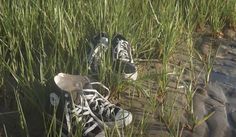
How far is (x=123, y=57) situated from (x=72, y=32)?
1.21 feet

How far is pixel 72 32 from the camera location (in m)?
2.85

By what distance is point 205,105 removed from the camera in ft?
9.09

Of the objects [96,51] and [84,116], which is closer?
[84,116]

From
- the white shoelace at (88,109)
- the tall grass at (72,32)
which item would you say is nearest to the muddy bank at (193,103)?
the tall grass at (72,32)

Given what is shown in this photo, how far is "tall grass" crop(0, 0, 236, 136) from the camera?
2.57m

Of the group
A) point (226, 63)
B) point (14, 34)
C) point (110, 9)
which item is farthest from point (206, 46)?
point (14, 34)

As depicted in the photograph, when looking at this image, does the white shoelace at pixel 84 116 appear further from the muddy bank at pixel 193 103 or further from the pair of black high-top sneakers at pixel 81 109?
the muddy bank at pixel 193 103

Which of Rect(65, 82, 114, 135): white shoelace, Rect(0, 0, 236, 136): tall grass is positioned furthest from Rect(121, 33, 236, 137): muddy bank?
Rect(65, 82, 114, 135): white shoelace

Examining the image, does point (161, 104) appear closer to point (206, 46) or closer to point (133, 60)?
point (133, 60)

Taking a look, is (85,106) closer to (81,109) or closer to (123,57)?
(81,109)

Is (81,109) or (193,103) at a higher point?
(81,109)

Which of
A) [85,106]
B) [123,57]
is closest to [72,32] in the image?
[123,57]

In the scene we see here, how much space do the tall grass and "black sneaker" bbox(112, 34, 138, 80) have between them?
0.26 ft

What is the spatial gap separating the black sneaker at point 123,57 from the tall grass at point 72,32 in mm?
79
